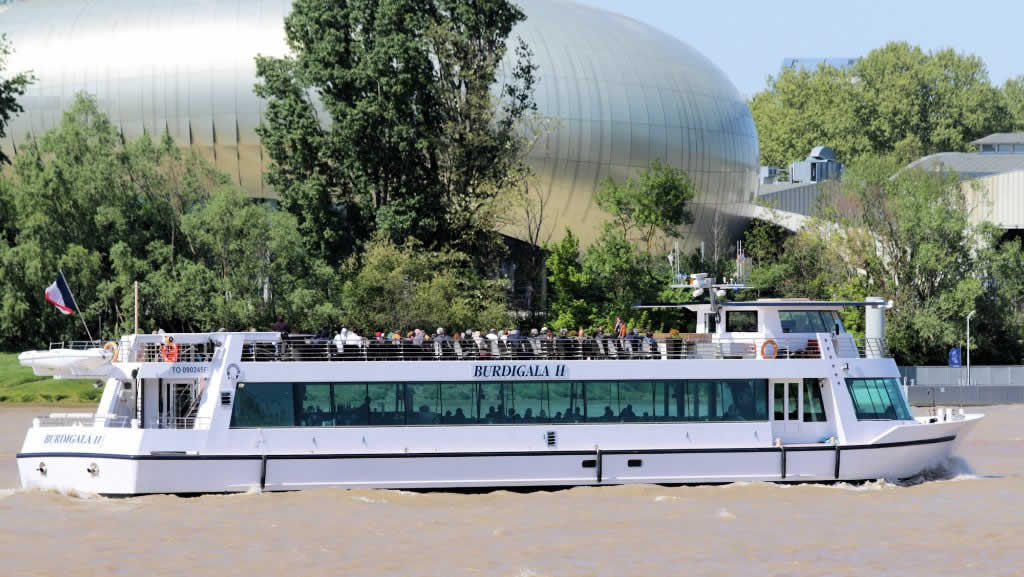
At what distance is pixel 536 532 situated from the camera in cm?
2641

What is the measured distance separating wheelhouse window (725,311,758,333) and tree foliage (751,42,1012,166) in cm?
8314

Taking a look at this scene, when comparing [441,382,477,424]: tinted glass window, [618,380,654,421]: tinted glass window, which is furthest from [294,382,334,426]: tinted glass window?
[618,380,654,421]: tinted glass window

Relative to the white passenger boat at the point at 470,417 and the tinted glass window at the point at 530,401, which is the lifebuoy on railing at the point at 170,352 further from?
the tinted glass window at the point at 530,401

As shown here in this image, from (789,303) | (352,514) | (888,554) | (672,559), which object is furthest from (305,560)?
(789,303)

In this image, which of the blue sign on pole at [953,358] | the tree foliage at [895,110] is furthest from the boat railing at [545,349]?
the tree foliage at [895,110]

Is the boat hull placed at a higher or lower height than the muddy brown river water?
higher

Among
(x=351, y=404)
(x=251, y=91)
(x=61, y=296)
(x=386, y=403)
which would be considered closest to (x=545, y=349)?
(x=386, y=403)

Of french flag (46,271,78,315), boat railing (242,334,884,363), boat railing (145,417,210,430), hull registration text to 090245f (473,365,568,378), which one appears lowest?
boat railing (145,417,210,430)

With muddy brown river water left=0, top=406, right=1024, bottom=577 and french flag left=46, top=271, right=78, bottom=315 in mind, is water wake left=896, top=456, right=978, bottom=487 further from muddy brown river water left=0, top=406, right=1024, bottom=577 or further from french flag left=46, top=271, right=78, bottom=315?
french flag left=46, top=271, right=78, bottom=315

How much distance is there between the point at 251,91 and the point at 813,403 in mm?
44425

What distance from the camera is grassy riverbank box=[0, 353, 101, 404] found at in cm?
5206

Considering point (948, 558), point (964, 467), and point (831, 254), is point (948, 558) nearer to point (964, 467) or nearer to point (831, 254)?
point (964, 467)

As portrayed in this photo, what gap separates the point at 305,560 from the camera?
24.0m

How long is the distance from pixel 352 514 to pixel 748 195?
57163mm
